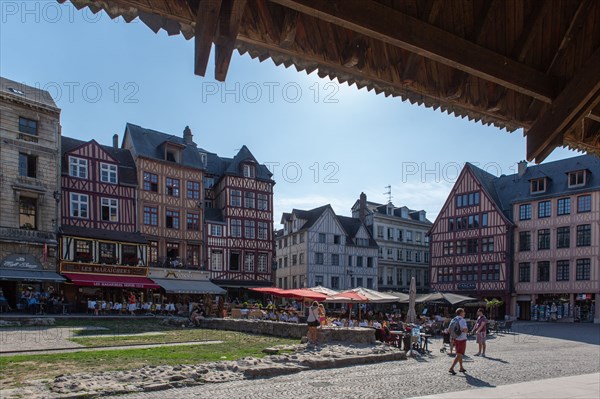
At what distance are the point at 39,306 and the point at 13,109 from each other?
11.9 m

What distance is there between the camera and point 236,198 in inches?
1676

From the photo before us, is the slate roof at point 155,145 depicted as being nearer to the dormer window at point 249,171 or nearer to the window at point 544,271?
the dormer window at point 249,171

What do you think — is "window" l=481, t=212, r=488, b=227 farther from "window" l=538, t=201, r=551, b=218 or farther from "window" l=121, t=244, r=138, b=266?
"window" l=121, t=244, r=138, b=266

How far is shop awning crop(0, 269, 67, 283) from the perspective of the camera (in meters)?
28.0

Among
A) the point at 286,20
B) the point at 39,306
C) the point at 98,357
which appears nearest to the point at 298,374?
the point at 98,357

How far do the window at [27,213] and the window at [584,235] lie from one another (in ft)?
128

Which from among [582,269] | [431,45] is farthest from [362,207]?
[431,45]

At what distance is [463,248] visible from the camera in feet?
153

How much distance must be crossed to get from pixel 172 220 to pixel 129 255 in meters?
4.79

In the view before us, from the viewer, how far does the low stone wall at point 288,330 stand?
54.4ft

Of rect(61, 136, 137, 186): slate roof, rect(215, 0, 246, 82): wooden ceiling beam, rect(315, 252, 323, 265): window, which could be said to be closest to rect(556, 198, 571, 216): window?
rect(315, 252, 323, 265): window

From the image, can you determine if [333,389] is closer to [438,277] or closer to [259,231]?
[259,231]

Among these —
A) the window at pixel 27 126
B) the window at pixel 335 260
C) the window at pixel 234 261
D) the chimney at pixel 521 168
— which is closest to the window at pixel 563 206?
the chimney at pixel 521 168

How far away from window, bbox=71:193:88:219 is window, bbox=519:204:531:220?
116ft
